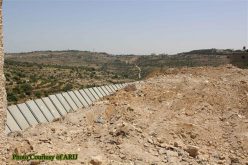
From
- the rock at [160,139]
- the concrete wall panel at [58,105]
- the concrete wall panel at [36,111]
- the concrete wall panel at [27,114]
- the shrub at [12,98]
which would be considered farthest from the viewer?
the shrub at [12,98]

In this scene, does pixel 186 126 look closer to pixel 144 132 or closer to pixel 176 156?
pixel 144 132

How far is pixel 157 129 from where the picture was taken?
33.1ft

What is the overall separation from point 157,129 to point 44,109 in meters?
3.31

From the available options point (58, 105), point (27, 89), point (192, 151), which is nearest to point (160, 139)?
point (192, 151)

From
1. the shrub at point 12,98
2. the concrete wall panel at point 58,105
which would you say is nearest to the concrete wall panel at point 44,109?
the concrete wall panel at point 58,105

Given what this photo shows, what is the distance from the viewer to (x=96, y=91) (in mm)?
16672

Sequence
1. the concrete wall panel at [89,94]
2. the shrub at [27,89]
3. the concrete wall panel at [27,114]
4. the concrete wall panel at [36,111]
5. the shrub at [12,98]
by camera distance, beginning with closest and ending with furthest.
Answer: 1. the concrete wall panel at [27,114]
2. the concrete wall panel at [36,111]
3. the concrete wall panel at [89,94]
4. the shrub at [12,98]
5. the shrub at [27,89]

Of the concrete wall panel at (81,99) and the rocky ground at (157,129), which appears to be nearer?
the rocky ground at (157,129)

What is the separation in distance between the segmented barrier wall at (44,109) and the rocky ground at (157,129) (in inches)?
15.7

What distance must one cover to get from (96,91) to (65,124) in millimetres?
6481

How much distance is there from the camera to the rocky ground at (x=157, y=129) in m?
8.12

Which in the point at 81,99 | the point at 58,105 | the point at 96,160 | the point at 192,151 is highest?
the point at 58,105

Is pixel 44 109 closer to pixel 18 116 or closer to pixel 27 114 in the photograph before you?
pixel 27 114

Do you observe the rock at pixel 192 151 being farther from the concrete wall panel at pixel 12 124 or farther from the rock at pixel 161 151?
the concrete wall panel at pixel 12 124
